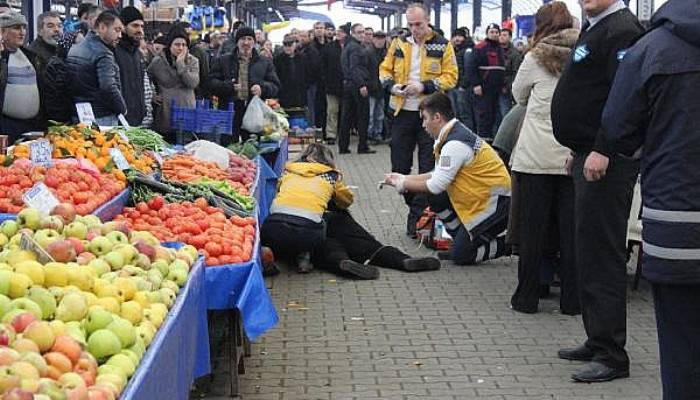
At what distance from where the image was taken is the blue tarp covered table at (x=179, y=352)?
341 centimetres

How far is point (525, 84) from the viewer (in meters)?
6.89

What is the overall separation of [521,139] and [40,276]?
374 centimetres

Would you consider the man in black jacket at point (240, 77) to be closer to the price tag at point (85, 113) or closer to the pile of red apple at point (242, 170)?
the pile of red apple at point (242, 170)

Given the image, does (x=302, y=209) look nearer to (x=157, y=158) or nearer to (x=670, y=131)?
(x=157, y=158)

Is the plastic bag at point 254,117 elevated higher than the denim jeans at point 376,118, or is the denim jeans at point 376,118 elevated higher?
the plastic bag at point 254,117

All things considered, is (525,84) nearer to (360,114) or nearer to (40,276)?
(40,276)

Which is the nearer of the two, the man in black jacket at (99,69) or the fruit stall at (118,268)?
the fruit stall at (118,268)

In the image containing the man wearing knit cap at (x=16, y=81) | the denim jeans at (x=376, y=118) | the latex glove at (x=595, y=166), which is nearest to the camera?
the latex glove at (x=595, y=166)

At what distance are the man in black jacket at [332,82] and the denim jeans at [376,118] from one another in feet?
2.03

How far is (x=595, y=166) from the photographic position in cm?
518

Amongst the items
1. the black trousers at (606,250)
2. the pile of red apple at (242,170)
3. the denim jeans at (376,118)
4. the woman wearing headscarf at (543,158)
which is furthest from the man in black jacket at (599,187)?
the denim jeans at (376,118)

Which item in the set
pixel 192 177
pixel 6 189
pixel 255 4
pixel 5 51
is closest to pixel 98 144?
pixel 192 177

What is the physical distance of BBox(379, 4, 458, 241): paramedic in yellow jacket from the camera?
9.92 metres

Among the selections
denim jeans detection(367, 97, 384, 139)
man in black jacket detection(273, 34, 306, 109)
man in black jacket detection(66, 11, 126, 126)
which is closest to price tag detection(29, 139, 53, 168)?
man in black jacket detection(66, 11, 126, 126)
